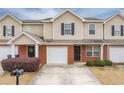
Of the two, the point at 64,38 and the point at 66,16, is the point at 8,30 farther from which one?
the point at 66,16

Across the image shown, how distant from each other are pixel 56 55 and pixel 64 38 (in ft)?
6.19

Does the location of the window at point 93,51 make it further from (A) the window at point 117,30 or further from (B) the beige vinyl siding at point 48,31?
(B) the beige vinyl siding at point 48,31

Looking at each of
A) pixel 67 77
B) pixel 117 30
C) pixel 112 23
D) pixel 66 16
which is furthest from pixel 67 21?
pixel 67 77

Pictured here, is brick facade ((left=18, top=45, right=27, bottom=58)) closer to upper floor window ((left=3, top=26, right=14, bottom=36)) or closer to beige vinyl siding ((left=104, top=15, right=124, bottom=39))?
upper floor window ((left=3, top=26, right=14, bottom=36))

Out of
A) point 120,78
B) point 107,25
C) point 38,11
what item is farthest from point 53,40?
point 120,78

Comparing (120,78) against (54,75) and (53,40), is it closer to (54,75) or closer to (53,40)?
(54,75)

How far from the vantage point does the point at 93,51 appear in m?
23.1

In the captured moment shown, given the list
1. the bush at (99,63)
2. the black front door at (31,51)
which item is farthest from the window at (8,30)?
the bush at (99,63)

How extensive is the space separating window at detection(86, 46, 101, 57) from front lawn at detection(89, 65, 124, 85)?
10.0ft

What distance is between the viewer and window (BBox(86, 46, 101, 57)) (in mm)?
22781

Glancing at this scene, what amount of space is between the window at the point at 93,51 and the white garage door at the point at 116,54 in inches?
54.6

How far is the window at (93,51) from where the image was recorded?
22.8m

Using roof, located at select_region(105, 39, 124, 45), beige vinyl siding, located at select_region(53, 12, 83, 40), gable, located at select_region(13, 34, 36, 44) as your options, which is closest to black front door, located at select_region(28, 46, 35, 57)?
gable, located at select_region(13, 34, 36, 44)

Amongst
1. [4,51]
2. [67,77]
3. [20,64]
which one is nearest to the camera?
[67,77]
